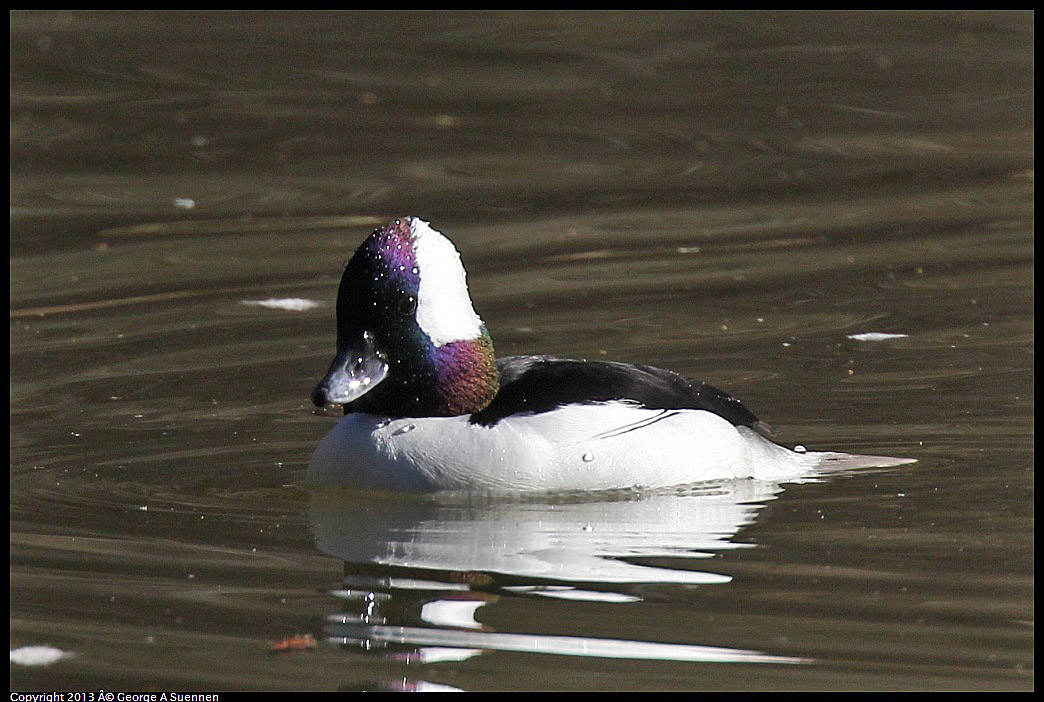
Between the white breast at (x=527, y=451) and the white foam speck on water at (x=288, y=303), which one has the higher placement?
the white foam speck on water at (x=288, y=303)

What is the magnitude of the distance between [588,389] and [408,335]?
716 millimetres

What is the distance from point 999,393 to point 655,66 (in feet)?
24.1

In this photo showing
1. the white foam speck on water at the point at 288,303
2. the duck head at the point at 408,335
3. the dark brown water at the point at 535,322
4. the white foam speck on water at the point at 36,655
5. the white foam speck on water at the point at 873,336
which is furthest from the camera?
the white foam speck on water at the point at 288,303

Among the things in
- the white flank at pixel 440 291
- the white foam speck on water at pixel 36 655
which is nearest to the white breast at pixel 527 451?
the white flank at pixel 440 291

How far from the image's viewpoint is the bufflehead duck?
7176mm

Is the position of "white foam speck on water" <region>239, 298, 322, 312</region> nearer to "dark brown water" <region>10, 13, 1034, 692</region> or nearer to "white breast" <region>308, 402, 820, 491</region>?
"dark brown water" <region>10, 13, 1034, 692</region>

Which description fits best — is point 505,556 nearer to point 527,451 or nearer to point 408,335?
point 527,451

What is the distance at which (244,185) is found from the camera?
13.1 metres

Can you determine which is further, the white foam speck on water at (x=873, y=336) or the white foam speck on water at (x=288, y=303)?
the white foam speck on water at (x=288, y=303)

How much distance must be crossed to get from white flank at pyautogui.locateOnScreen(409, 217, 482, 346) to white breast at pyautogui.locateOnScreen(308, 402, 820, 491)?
0.34 meters

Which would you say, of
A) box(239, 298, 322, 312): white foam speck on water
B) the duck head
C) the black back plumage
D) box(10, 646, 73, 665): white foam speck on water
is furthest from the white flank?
box(239, 298, 322, 312): white foam speck on water

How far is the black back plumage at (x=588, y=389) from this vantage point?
24.0 feet

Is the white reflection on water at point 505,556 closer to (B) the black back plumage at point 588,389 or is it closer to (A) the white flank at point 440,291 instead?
(B) the black back plumage at point 588,389

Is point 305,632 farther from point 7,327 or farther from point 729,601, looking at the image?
point 7,327
